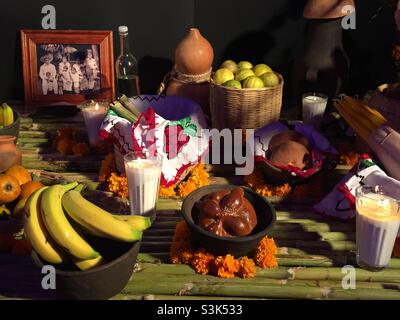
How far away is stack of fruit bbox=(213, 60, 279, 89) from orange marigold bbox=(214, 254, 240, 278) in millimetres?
970

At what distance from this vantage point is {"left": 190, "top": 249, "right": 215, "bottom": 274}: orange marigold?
5.19 feet

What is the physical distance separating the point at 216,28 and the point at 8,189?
1.69 m

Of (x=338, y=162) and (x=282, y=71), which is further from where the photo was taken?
(x=282, y=71)

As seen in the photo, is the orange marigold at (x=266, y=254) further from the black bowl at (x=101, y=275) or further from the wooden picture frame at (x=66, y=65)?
the wooden picture frame at (x=66, y=65)

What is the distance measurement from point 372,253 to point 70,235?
92 cm

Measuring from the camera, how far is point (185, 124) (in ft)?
6.90

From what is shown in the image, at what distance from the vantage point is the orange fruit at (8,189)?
1754 mm

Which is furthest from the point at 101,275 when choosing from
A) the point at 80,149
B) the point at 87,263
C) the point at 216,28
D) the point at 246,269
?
the point at 216,28

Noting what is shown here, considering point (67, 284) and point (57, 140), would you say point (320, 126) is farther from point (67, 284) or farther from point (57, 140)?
point (67, 284)

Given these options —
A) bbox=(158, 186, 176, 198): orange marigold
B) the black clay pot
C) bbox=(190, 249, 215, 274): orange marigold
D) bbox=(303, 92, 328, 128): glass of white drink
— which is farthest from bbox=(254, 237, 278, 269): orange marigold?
the black clay pot

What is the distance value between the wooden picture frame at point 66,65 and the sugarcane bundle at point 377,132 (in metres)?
1.46

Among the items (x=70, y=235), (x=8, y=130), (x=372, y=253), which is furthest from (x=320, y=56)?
(x=70, y=235)

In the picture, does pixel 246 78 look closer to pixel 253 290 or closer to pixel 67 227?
pixel 253 290

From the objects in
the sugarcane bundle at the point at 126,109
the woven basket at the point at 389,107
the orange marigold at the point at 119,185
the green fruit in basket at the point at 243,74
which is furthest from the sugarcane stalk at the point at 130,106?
the woven basket at the point at 389,107
